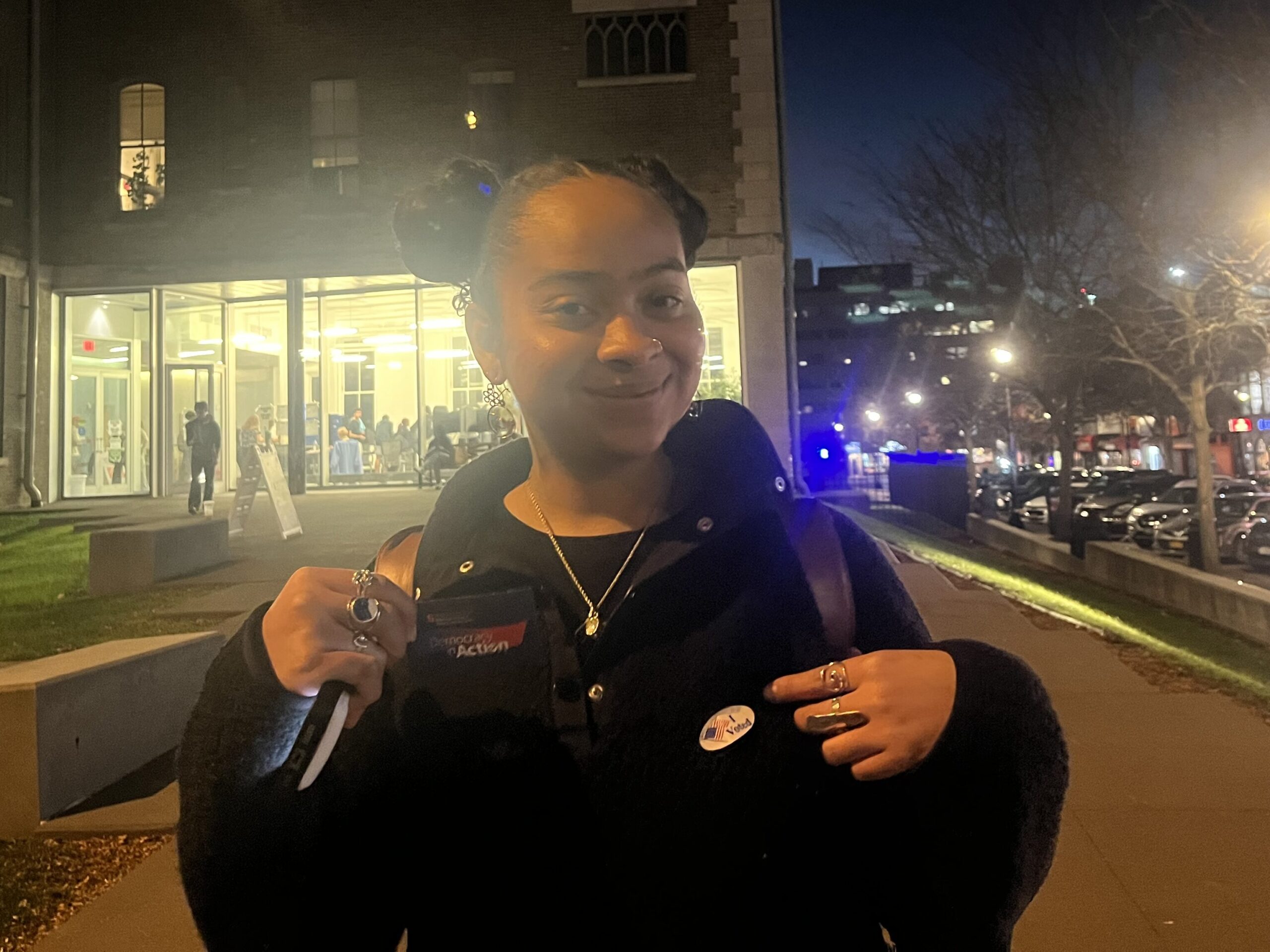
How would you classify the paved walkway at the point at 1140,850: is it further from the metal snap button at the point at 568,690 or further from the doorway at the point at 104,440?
the doorway at the point at 104,440

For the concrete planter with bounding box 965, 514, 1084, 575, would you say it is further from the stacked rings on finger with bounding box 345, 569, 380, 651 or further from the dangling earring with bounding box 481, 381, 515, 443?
the stacked rings on finger with bounding box 345, 569, 380, 651

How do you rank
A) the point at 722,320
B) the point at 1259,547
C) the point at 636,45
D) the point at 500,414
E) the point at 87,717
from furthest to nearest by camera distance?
the point at 1259,547 → the point at 722,320 → the point at 636,45 → the point at 87,717 → the point at 500,414

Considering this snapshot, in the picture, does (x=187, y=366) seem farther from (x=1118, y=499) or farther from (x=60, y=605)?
(x=1118, y=499)

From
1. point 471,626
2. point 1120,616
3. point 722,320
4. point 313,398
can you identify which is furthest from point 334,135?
point 471,626

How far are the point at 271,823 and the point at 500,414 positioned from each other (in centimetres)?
85

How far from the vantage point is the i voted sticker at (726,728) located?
1.23 meters

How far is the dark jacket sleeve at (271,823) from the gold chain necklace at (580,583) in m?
0.33

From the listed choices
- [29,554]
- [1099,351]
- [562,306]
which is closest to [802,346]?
[1099,351]

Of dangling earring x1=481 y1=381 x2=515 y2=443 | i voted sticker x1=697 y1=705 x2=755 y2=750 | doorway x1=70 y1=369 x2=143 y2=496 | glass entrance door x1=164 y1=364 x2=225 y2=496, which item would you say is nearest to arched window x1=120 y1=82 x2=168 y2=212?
glass entrance door x1=164 y1=364 x2=225 y2=496

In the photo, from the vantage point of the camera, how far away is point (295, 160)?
49.2 feet

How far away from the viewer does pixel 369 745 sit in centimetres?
128

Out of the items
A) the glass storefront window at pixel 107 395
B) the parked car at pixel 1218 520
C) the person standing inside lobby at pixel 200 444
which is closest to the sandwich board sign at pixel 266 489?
the person standing inside lobby at pixel 200 444

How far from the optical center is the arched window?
15.3 m

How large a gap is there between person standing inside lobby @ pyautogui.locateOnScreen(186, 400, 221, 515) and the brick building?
1.94 metres
